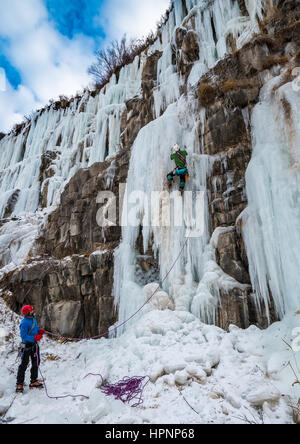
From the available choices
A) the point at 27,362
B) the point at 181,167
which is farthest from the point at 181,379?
the point at 181,167

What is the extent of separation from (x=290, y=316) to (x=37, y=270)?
7.86 m

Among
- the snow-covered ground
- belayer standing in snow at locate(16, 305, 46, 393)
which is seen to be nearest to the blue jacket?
belayer standing in snow at locate(16, 305, 46, 393)

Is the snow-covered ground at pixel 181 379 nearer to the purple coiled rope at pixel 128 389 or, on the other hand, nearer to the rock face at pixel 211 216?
the purple coiled rope at pixel 128 389

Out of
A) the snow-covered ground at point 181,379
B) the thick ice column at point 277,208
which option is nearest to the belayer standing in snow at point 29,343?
the snow-covered ground at point 181,379

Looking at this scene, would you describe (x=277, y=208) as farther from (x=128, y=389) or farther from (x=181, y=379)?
(x=128, y=389)

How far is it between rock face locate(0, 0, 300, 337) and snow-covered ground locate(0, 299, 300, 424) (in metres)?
0.76

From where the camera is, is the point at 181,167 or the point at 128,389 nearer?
the point at 128,389

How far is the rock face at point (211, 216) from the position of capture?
17.5 feet

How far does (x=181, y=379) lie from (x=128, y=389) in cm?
75

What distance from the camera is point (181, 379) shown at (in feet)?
10.5

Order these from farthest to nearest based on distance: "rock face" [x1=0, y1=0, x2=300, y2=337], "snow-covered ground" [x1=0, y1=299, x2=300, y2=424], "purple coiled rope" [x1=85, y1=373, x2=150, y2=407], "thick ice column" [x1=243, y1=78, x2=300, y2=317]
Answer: "rock face" [x1=0, y1=0, x2=300, y2=337]
"thick ice column" [x1=243, y1=78, x2=300, y2=317]
"purple coiled rope" [x1=85, y1=373, x2=150, y2=407]
"snow-covered ground" [x1=0, y1=299, x2=300, y2=424]

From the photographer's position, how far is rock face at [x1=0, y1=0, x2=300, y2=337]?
5.33 meters

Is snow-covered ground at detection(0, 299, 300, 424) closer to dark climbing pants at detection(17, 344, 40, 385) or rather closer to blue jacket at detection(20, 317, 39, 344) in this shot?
dark climbing pants at detection(17, 344, 40, 385)

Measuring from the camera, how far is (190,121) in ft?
24.7
